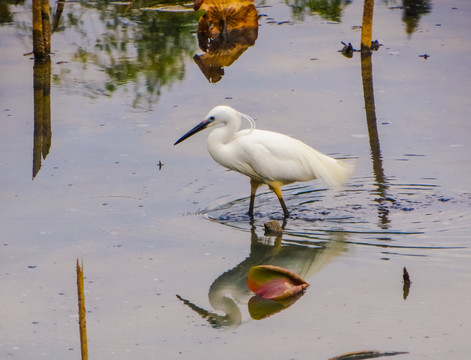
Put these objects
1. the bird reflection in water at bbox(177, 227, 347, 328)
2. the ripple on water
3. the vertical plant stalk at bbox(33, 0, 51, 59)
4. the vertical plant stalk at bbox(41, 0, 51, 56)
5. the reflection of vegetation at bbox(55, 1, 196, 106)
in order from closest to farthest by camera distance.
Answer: the bird reflection in water at bbox(177, 227, 347, 328) → the ripple on water → the vertical plant stalk at bbox(33, 0, 51, 59) → the vertical plant stalk at bbox(41, 0, 51, 56) → the reflection of vegetation at bbox(55, 1, 196, 106)

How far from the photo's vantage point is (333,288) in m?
5.91

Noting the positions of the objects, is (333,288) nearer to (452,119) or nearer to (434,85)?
(452,119)

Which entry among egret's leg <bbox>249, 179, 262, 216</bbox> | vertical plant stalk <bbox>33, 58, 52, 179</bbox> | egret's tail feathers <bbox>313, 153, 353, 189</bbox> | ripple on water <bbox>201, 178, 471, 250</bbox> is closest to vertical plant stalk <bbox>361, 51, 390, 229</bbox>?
ripple on water <bbox>201, 178, 471, 250</bbox>

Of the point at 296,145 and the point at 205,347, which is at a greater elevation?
the point at 296,145

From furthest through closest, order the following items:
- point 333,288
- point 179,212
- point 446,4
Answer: point 446,4
point 179,212
point 333,288

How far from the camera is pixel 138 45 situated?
12.2 metres

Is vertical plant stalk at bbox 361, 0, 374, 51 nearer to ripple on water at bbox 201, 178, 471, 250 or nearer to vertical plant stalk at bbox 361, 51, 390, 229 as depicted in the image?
vertical plant stalk at bbox 361, 51, 390, 229

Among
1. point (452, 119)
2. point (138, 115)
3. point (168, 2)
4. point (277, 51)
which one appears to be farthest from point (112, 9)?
point (452, 119)

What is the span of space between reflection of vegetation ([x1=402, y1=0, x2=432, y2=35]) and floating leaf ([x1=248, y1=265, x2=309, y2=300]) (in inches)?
293

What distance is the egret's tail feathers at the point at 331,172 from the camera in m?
7.24

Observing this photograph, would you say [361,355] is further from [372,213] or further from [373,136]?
[373,136]

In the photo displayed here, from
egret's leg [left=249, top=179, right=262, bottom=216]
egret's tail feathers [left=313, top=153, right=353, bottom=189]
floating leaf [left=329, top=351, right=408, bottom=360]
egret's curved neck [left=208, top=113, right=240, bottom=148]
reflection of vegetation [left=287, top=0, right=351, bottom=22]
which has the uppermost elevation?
reflection of vegetation [left=287, top=0, right=351, bottom=22]

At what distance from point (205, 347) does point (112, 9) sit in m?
9.60

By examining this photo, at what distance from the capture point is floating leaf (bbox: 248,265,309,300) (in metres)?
5.70
